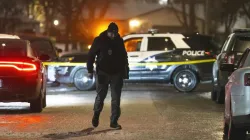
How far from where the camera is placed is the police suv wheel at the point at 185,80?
67.1 feet

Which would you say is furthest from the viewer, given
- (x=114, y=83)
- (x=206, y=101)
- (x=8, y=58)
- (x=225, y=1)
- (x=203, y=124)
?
(x=225, y=1)

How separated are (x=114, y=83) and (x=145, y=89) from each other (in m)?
10.1

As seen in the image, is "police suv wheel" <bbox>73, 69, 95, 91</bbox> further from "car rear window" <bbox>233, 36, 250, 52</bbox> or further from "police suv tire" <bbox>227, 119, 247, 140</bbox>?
"police suv tire" <bbox>227, 119, 247, 140</bbox>

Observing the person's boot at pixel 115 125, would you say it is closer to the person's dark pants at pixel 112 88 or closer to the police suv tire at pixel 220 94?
the person's dark pants at pixel 112 88

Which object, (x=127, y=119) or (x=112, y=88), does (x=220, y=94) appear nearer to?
(x=127, y=119)

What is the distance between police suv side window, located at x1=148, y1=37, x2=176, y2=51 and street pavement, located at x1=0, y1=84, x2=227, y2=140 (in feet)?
6.75

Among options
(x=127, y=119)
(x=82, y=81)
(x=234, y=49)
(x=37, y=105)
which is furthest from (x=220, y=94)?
(x=82, y=81)

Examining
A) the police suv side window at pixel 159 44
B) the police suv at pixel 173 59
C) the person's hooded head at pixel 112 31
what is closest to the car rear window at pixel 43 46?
the police suv at pixel 173 59

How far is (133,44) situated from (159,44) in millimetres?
835

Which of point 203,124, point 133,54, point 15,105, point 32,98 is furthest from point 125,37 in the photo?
point 203,124

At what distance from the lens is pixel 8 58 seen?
1345 centimetres

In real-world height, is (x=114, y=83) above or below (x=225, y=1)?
below

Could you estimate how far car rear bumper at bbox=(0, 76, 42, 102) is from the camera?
13398 millimetres

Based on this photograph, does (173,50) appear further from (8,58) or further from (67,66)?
(8,58)
